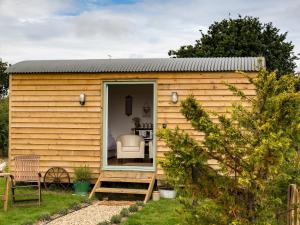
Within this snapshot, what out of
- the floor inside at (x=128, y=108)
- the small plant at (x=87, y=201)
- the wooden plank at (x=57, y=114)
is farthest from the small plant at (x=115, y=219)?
the floor inside at (x=128, y=108)

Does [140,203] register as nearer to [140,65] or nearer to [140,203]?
[140,203]

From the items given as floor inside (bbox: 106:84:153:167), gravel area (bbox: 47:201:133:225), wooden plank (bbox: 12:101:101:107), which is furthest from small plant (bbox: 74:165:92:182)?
floor inside (bbox: 106:84:153:167)

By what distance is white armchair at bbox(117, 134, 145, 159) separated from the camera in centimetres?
1161

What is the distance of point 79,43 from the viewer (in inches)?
917

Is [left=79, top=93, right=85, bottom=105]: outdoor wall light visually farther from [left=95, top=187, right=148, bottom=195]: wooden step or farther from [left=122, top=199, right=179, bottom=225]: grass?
[left=122, top=199, right=179, bottom=225]: grass

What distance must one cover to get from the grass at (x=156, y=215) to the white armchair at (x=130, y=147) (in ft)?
7.54

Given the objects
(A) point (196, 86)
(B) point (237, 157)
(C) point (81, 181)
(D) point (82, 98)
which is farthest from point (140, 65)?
(B) point (237, 157)

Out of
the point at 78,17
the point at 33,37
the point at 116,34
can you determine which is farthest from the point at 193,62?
the point at 116,34

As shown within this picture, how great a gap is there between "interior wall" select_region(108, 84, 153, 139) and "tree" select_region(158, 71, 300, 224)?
10.7m

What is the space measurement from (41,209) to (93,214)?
3.01ft

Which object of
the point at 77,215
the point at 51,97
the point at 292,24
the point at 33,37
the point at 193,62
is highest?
the point at 292,24

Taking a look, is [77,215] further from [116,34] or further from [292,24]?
[292,24]

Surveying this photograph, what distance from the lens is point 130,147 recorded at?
11.7m

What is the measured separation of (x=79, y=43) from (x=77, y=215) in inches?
623
